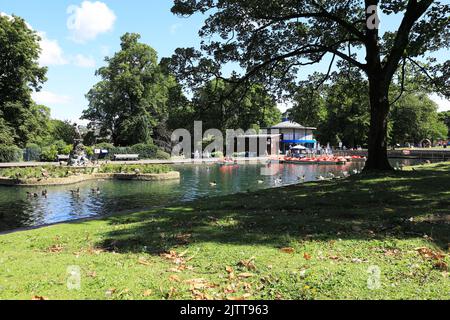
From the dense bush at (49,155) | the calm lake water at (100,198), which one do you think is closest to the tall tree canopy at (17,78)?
the dense bush at (49,155)

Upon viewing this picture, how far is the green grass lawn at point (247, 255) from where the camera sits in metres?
4.71

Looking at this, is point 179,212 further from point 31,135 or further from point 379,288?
point 31,135

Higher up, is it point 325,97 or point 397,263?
point 325,97

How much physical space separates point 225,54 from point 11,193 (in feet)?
52.2

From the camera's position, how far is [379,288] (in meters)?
4.64

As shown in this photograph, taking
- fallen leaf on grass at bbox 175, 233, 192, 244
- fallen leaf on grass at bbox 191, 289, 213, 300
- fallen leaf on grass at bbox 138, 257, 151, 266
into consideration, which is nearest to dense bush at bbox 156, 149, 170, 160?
fallen leaf on grass at bbox 175, 233, 192, 244

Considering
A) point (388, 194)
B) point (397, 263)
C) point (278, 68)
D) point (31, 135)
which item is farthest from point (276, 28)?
point (31, 135)

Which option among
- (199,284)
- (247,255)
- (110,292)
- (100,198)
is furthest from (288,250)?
(100,198)

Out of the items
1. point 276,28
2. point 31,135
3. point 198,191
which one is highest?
point 276,28

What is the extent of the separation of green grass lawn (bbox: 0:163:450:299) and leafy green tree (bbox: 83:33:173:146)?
51130mm

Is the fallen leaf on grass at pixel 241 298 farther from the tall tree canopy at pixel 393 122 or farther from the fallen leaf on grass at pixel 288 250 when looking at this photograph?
the tall tree canopy at pixel 393 122

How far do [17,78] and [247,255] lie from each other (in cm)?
5347

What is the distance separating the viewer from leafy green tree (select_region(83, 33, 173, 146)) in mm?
59781
